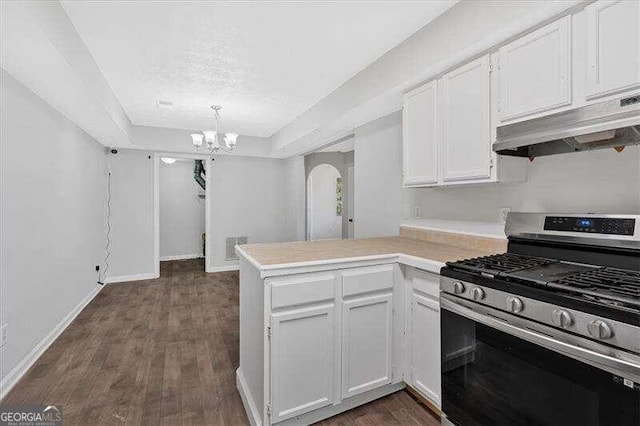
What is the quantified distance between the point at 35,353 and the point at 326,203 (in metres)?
5.40

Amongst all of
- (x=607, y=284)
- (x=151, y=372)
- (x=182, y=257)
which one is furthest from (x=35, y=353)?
(x=182, y=257)

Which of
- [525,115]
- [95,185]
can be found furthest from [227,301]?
[525,115]

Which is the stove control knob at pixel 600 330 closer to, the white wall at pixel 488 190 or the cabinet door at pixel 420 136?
the white wall at pixel 488 190

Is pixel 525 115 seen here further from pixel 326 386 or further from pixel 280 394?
pixel 280 394

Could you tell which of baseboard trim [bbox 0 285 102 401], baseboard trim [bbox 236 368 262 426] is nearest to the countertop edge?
baseboard trim [bbox 236 368 262 426]

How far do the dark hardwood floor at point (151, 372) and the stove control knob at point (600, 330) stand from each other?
1191 millimetres

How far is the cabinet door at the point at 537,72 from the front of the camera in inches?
57.5

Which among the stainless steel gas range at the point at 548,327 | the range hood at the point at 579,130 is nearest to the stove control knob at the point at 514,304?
the stainless steel gas range at the point at 548,327

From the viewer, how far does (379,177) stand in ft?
11.2

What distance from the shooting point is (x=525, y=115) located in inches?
64.0

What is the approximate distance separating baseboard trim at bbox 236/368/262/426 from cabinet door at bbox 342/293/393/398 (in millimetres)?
506

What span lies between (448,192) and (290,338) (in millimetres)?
1670

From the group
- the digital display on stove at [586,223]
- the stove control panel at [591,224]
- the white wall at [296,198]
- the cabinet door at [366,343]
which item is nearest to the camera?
the stove control panel at [591,224]

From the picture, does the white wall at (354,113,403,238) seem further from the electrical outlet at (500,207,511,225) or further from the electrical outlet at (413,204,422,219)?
the electrical outlet at (500,207,511,225)
